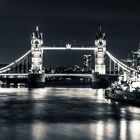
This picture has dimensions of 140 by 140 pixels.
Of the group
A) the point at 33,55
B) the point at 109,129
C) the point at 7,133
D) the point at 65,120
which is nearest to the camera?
the point at 7,133

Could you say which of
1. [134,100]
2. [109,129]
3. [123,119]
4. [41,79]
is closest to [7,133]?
[109,129]

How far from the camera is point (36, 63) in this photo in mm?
138250

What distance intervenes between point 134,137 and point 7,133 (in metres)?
7.96

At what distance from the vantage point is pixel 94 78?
134 metres

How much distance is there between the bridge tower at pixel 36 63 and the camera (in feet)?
429

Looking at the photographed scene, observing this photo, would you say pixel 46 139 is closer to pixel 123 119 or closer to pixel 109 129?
pixel 109 129

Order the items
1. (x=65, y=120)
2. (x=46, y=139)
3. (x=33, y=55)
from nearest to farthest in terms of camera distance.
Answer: (x=46, y=139) < (x=65, y=120) < (x=33, y=55)

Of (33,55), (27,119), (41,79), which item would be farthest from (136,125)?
(33,55)

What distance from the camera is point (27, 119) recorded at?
146ft

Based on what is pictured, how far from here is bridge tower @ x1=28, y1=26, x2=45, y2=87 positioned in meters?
131

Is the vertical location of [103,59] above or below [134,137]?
above

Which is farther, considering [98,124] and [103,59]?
[103,59]

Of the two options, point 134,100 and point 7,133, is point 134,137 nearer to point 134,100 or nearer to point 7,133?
point 7,133

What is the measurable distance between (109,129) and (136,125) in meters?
3.43
